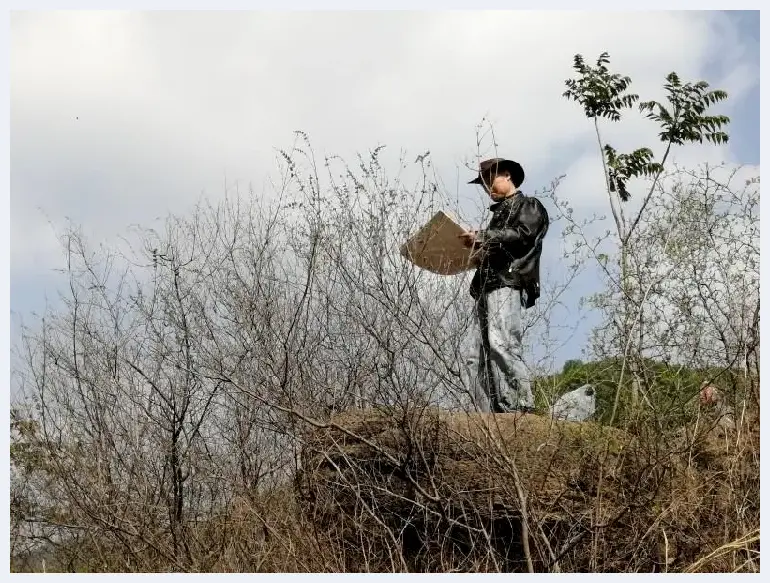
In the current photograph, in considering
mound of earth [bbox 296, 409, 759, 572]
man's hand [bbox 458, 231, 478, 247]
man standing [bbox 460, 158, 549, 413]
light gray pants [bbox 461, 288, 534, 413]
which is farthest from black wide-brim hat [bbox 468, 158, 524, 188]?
mound of earth [bbox 296, 409, 759, 572]

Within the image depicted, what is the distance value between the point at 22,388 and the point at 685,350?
16.7 ft

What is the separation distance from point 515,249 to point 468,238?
587 mm

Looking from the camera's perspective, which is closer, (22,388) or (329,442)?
(329,442)

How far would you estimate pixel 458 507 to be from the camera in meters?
5.30

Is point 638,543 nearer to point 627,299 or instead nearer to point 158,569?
point 627,299

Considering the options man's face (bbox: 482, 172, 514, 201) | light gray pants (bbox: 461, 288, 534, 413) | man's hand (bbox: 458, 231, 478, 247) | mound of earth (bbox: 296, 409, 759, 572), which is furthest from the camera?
man's face (bbox: 482, 172, 514, 201)

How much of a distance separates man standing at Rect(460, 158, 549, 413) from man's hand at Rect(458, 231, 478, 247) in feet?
0.28

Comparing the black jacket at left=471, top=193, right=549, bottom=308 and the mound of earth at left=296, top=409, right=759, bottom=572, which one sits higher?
the black jacket at left=471, top=193, right=549, bottom=308

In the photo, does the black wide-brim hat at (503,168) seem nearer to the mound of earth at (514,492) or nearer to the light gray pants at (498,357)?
the light gray pants at (498,357)

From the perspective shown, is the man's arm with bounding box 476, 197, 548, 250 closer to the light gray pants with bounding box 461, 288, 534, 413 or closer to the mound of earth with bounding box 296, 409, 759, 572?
the light gray pants with bounding box 461, 288, 534, 413

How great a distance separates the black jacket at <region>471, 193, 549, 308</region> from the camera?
5629mm

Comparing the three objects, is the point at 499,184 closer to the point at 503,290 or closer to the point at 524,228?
the point at 524,228

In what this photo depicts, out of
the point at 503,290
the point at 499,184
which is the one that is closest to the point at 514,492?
the point at 503,290

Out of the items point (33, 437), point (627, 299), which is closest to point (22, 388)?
point (33, 437)
